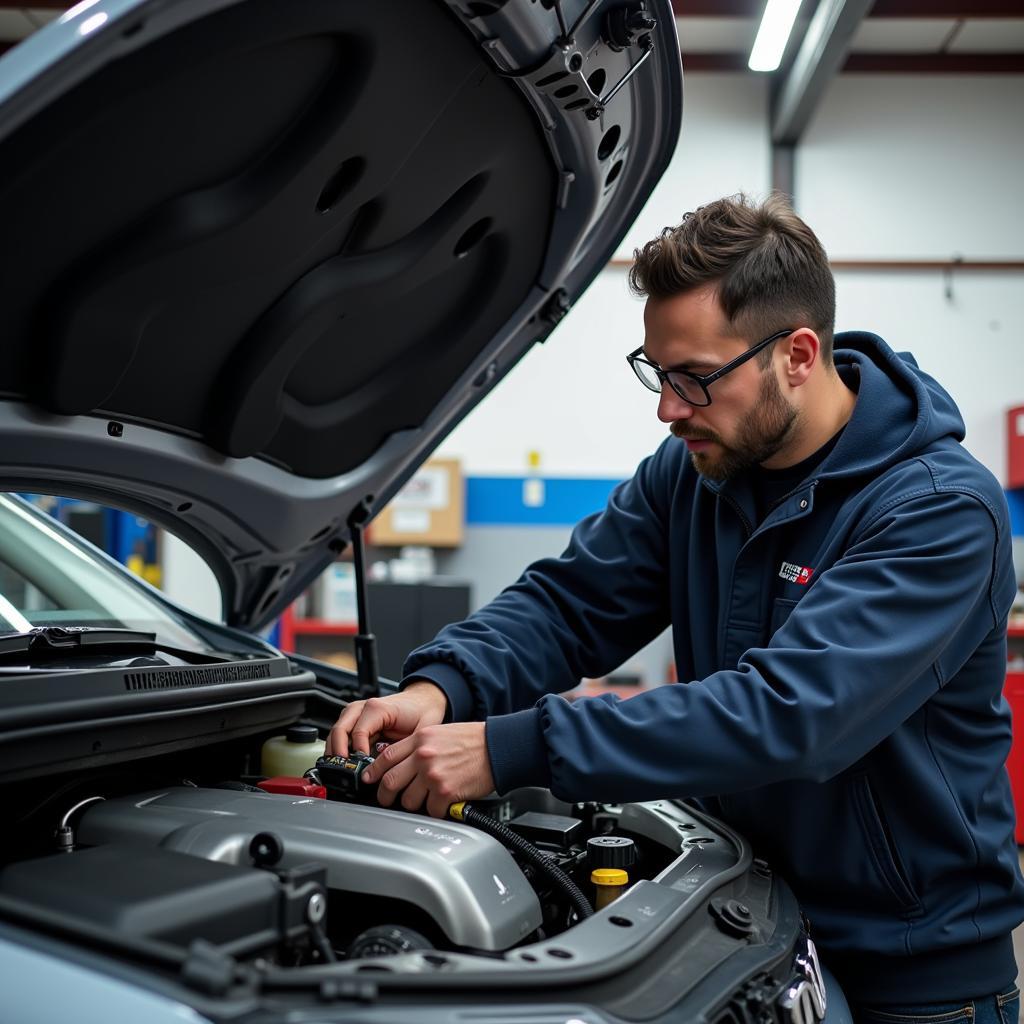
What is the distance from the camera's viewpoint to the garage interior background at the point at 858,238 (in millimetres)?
5809

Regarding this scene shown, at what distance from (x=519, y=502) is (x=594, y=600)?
421 centimetres

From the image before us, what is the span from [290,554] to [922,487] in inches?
42.7

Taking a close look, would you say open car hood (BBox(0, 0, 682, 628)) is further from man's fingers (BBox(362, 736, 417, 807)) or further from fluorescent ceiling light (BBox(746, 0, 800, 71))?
fluorescent ceiling light (BBox(746, 0, 800, 71))

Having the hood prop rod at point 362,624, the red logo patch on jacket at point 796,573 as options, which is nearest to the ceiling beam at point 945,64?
the hood prop rod at point 362,624

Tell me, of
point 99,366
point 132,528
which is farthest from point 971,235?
point 99,366

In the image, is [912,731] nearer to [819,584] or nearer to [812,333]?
[819,584]

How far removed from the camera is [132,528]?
209 inches

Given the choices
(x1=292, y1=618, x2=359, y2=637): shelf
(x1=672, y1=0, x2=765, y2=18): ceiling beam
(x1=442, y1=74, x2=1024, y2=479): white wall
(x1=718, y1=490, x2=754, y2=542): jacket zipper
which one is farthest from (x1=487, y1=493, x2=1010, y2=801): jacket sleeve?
(x1=672, y1=0, x2=765, y2=18): ceiling beam

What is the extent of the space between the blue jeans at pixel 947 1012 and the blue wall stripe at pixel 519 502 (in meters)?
4.60

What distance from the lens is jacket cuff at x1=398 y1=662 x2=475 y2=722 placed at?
142 centimetres

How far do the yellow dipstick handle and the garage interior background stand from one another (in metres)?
4.55

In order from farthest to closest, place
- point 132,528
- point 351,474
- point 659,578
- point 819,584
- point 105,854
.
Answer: point 132,528 < point 351,474 < point 659,578 < point 819,584 < point 105,854

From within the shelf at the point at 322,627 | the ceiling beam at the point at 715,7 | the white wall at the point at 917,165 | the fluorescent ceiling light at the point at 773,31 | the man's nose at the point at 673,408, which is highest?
the ceiling beam at the point at 715,7

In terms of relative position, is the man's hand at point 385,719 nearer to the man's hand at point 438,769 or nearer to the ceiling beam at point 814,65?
the man's hand at point 438,769
